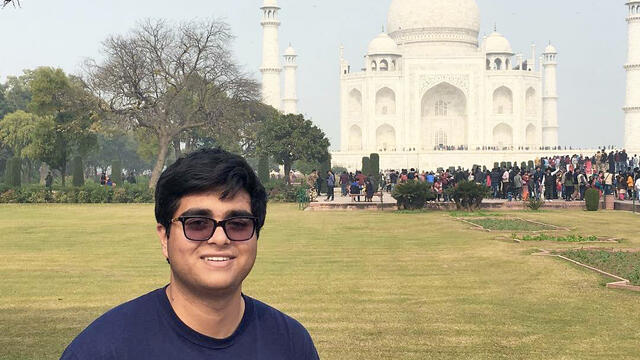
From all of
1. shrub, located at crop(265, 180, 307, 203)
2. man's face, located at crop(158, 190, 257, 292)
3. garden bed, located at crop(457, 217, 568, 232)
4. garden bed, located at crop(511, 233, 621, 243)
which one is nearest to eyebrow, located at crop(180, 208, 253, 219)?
man's face, located at crop(158, 190, 257, 292)

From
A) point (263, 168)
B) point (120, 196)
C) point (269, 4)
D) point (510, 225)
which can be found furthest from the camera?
point (269, 4)

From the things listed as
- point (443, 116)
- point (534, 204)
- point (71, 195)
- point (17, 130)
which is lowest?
point (534, 204)

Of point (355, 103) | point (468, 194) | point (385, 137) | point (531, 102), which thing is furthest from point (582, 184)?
point (355, 103)

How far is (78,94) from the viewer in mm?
39031

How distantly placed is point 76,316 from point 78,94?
Answer: 106ft

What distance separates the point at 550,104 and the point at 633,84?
1233 cm

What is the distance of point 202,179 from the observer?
2525mm

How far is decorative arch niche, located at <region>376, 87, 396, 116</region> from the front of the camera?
73.4 metres

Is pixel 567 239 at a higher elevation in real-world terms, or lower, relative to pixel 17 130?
lower

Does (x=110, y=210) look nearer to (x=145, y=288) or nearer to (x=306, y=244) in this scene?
(x=306, y=244)

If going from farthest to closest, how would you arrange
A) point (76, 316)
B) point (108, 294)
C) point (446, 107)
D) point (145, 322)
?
point (446, 107) → point (108, 294) → point (76, 316) → point (145, 322)

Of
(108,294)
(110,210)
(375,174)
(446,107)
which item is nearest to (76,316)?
(108,294)

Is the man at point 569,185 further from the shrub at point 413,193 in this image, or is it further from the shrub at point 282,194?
the shrub at point 282,194

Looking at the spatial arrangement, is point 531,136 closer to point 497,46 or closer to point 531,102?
point 531,102
